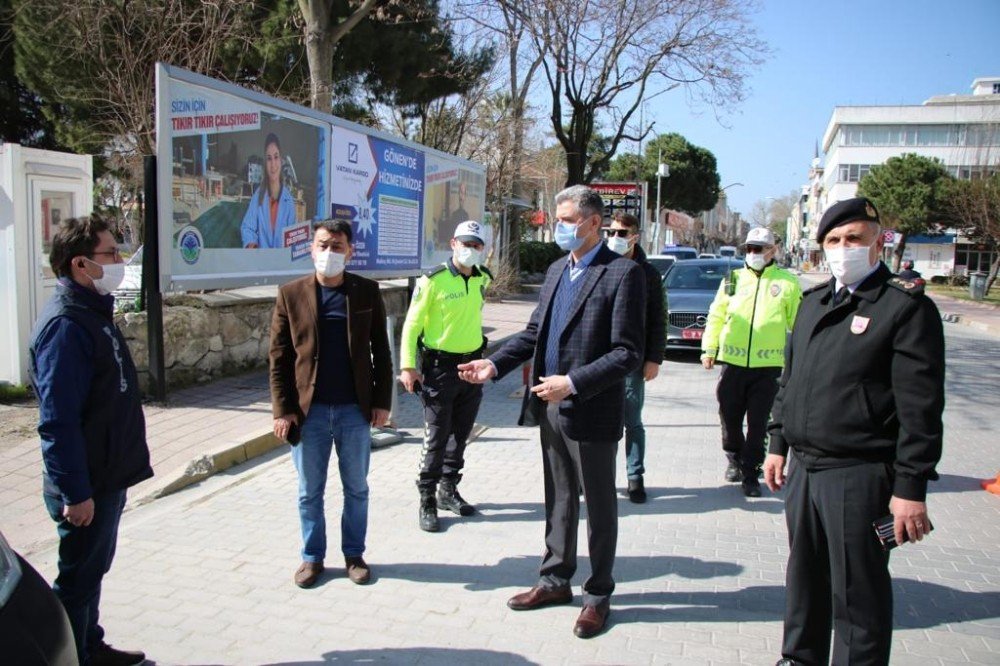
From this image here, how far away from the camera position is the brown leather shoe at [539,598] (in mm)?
3806

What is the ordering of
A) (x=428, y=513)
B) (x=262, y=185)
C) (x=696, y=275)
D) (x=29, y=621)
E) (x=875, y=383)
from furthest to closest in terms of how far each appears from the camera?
(x=696, y=275), (x=262, y=185), (x=428, y=513), (x=875, y=383), (x=29, y=621)

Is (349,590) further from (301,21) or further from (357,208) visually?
(301,21)

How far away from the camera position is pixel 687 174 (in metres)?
62.0

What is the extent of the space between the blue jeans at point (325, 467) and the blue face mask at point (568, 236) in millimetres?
1417

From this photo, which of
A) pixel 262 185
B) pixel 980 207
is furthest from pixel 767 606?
pixel 980 207

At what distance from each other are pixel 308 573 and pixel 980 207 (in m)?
37.7

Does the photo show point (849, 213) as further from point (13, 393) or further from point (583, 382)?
point (13, 393)

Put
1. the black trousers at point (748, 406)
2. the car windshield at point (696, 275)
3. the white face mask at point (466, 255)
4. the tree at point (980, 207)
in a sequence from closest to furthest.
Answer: the white face mask at point (466, 255) < the black trousers at point (748, 406) < the car windshield at point (696, 275) < the tree at point (980, 207)

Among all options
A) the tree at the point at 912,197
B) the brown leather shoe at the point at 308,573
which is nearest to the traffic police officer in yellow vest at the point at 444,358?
the brown leather shoe at the point at 308,573

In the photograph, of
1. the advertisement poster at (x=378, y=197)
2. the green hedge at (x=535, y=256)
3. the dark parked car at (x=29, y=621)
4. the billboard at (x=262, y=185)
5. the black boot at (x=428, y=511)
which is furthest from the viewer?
the green hedge at (x=535, y=256)

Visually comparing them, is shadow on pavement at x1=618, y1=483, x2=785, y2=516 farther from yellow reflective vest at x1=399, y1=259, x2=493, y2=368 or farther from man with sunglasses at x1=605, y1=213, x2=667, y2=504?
yellow reflective vest at x1=399, y1=259, x2=493, y2=368

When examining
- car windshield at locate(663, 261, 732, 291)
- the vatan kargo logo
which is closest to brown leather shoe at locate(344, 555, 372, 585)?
the vatan kargo logo

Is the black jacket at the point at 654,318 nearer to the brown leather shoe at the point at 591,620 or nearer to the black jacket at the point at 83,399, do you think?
the brown leather shoe at the point at 591,620

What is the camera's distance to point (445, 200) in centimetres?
1370
